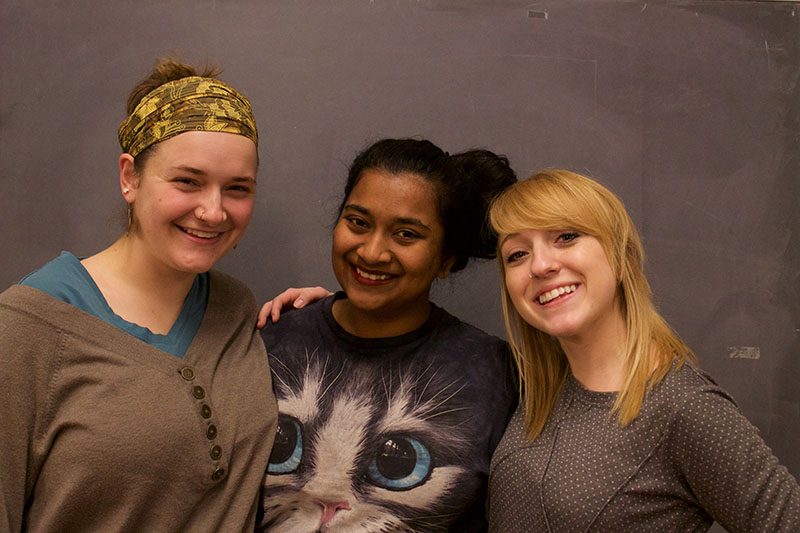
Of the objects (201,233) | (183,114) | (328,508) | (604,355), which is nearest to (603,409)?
(604,355)

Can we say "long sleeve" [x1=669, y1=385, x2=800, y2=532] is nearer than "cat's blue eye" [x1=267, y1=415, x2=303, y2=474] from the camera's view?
Yes

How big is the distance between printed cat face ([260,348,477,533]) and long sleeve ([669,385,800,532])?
0.45 m

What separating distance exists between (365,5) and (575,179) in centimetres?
81

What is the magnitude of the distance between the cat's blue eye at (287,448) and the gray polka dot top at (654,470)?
0.44 metres

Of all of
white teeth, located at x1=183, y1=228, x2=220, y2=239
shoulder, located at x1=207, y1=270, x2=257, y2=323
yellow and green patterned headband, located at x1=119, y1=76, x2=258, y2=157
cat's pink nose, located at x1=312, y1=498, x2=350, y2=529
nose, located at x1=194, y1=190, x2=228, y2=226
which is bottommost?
cat's pink nose, located at x1=312, y1=498, x2=350, y2=529

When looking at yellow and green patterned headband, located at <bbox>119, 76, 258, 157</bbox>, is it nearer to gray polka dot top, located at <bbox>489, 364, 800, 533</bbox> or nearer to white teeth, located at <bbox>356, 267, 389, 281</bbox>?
white teeth, located at <bbox>356, 267, 389, 281</bbox>

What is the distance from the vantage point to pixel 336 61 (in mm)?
1839

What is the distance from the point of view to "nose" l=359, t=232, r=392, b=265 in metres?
1.46

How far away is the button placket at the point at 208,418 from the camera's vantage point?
1.30m

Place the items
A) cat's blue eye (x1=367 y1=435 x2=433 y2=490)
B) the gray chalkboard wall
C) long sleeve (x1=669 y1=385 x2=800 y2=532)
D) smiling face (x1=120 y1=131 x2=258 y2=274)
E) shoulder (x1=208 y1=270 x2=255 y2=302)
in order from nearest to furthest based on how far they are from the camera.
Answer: long sleeve (x1=669 y1=385 x2=800 y2=532) < smiling face (x1=120 y1=131 x2=258 y2=274) < cat's blue eye (x1=367 y1=435 x2=433 y2=490) < shoulder (x1=208 y1=270 x2=255 y2=302) < the gray chalkboard wall

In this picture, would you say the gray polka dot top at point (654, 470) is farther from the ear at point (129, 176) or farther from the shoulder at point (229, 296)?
the ear at point (129, 176)

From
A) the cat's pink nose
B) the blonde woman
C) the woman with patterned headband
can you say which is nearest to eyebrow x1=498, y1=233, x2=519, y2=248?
the blonde woman

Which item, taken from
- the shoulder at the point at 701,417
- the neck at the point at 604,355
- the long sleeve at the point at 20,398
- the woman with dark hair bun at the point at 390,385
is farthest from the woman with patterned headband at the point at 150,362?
the shoulder at the point at 701,417

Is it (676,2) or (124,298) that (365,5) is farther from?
(124,298)
